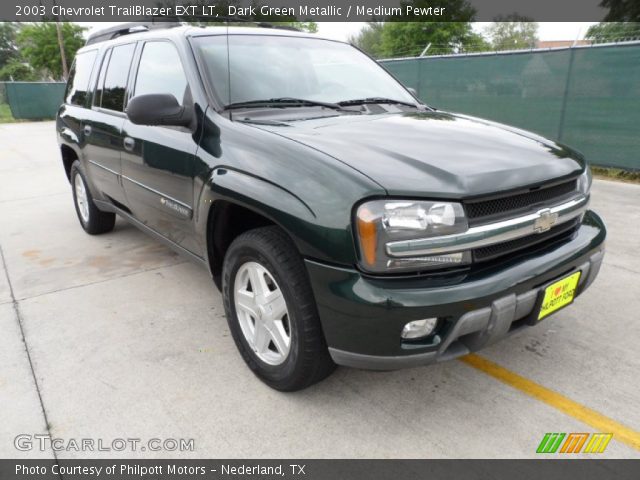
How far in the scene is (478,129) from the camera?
8.63 feet

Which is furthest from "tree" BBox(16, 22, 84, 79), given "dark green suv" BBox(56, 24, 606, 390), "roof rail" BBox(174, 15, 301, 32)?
"dark green suv" BBox(56, 24, 606, 390)

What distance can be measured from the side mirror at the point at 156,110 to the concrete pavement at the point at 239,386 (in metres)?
1.30

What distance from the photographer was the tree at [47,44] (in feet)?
124

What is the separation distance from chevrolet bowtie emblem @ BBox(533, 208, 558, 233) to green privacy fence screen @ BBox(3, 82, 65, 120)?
94.1 feet

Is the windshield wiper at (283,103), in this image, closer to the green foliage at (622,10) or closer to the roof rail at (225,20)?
the roof rail at (225,20)

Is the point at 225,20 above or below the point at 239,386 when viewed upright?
above

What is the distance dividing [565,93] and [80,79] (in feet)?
22.8

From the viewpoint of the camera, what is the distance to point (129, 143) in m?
3.38

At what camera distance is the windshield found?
9.25ft

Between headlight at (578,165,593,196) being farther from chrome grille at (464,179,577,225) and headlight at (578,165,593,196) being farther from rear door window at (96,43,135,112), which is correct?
rear door window at (96,43,135,112)

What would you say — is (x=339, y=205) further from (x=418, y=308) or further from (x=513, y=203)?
(x=513, y=203)

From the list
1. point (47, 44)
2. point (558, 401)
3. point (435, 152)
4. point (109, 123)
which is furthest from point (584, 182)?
point (47, 44)

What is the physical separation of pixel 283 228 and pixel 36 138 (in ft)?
56.7
